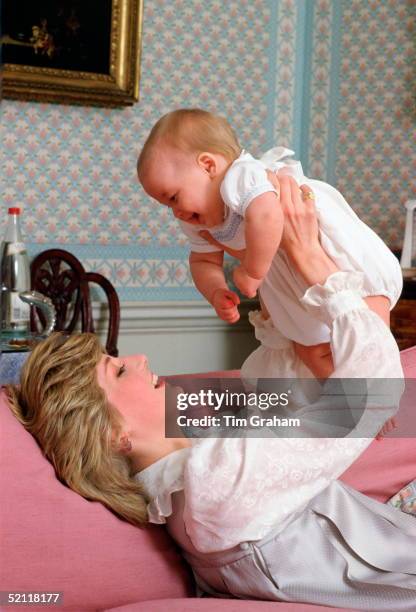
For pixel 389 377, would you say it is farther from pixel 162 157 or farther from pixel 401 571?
pixel 162 157

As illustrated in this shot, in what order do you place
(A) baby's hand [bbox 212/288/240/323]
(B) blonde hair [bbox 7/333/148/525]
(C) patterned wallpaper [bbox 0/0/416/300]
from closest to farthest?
(B) blonde hair [bbox 7/333/148/525], (A) baby's hand [bbox 212/288/240/323], (C) patterned wallpaper [bbox 0/0/416/300]

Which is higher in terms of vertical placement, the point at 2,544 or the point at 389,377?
the point at 389,377

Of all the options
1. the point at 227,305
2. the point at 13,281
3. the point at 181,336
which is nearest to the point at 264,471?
the point at 227,305

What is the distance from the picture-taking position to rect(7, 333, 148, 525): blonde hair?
135cm

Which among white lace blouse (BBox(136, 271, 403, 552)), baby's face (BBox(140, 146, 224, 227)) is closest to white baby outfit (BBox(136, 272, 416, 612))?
white lace blouse (BBox(136, 271, 403, 552))

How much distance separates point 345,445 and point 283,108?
126 inches

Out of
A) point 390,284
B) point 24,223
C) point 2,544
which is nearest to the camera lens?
point 2,544

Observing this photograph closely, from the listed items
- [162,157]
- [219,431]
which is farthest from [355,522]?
[162,157]

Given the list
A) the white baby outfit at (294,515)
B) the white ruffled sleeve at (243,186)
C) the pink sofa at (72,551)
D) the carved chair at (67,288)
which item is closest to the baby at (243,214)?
the white ruffled sleeve at (243,186)

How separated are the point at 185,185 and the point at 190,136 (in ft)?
0.35

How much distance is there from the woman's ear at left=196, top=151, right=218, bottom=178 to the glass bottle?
949 millimetres

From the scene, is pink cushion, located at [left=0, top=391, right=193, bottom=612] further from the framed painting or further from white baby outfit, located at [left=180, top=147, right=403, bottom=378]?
the framed painting

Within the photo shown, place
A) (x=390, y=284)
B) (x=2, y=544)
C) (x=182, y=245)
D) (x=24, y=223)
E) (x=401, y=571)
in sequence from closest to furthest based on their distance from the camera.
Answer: (x=2, y=544), (x=401, y=571), (x=390, y=284), (x=24, y=223), (x=182, y=245)

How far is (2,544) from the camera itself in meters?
1.22
